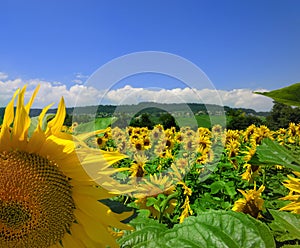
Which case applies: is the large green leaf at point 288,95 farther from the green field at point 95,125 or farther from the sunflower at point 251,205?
the sunflower at point 251,205

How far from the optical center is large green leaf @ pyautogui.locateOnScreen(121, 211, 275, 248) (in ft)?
1.74

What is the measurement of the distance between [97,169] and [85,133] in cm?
14

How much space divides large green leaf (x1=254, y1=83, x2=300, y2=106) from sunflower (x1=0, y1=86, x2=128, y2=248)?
554 millimetres

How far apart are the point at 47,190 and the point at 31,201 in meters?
0.06

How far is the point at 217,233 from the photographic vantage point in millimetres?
556

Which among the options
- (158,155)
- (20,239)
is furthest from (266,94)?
(158,155)

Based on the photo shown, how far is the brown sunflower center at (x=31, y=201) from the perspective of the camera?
44.5 inches

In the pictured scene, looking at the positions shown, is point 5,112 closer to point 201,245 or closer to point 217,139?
point 201,245

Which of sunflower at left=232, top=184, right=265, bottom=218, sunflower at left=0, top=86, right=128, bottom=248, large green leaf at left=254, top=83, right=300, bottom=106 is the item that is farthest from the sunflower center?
sunflower at left=232, top=184, right=265, bottom=218

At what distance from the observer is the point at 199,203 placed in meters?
5.39

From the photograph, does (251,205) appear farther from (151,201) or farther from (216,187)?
(216,187)

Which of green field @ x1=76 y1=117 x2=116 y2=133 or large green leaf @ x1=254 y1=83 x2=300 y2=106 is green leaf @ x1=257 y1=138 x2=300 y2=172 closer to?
large green leaf @ x1=254 y1=83 x2=300 y2=106

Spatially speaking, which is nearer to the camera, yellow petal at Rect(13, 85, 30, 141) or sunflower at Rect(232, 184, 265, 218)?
yellow petal at Rect(13, 85, 30, 141)

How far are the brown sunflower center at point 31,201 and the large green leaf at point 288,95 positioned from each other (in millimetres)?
732
